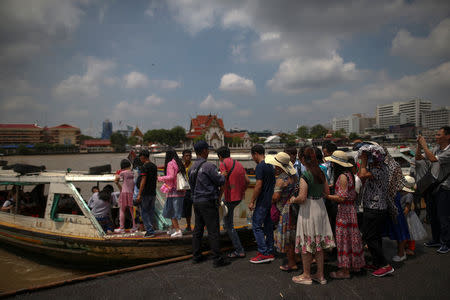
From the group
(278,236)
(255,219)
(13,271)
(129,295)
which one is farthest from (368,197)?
(13,271)

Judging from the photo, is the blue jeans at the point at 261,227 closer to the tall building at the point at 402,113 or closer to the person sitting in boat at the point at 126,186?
the person sitting in boat at the point at 126,186

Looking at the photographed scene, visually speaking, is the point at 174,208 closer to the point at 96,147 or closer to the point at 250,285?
the point at 250,285

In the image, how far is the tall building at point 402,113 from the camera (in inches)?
6260

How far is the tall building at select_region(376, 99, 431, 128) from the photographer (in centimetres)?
15900

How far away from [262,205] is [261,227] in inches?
15.6

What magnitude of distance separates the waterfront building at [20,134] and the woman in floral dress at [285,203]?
128165 mm

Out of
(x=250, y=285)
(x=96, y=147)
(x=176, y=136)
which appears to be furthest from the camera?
(x=96, y=147)

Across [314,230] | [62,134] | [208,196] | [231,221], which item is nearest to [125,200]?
[208,196]

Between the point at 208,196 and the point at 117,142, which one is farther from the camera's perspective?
the point at 117,142

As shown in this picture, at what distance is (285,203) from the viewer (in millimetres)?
3721

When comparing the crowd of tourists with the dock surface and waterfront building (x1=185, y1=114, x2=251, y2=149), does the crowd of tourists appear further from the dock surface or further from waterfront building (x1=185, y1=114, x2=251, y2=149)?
waterfront building (x1=185, y1=114, x2=251, y2=149)

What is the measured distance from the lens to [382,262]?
3.47 meters

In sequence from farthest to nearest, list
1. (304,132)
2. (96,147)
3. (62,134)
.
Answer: (304,132)
(62,134)
(96,147)

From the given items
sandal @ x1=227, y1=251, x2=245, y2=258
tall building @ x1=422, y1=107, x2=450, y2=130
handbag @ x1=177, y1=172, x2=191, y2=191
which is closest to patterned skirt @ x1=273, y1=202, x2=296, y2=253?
sandal @ x1=227, y1=251, x2=245, y2=258
